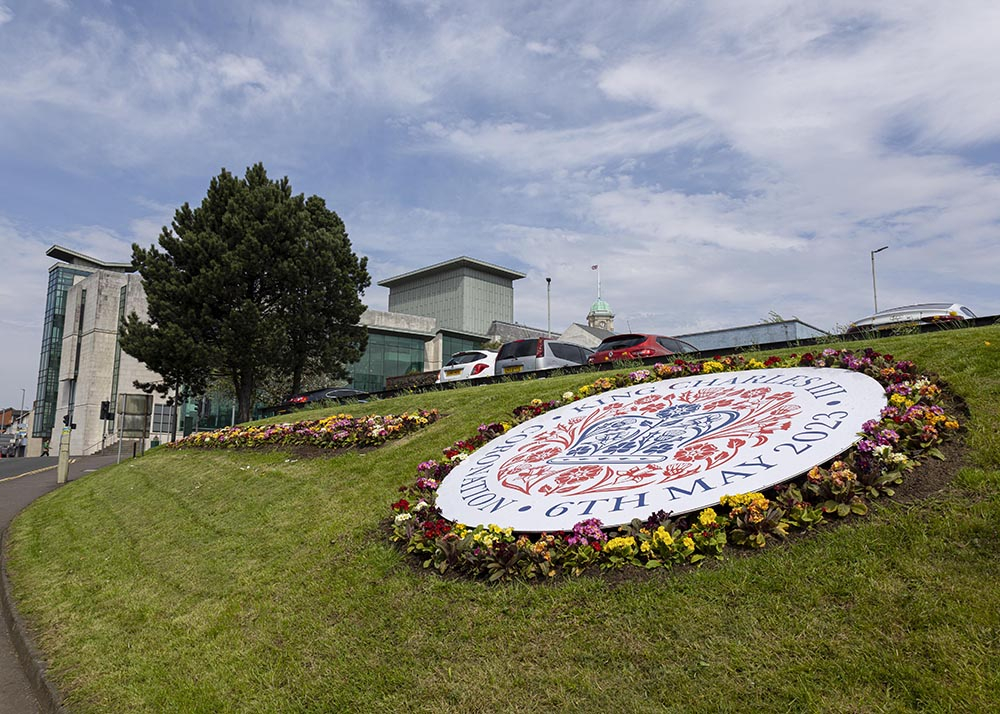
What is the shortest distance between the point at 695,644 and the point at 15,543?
37.3 feet

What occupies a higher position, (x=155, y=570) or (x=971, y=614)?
(x=971, y=614)

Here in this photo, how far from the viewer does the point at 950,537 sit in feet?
13.0

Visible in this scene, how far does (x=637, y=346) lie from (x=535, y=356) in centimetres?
269

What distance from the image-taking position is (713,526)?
459 cm

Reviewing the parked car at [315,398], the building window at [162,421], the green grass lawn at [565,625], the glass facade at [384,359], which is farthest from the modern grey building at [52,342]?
the green grass lawn at [565,625]

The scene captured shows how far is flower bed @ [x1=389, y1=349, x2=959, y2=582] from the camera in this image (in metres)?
4.49

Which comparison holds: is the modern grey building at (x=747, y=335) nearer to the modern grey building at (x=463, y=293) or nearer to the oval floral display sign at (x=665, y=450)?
the oval floral display sign at (x=665, y=450)

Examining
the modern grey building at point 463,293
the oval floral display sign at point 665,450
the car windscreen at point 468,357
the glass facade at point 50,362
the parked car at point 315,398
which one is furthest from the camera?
the modern grey building at point 463,293

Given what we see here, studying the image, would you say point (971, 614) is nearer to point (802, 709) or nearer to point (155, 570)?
point (802, 709)

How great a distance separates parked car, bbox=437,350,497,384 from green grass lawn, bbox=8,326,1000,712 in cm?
1187

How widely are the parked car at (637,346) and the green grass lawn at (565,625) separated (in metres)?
7.46

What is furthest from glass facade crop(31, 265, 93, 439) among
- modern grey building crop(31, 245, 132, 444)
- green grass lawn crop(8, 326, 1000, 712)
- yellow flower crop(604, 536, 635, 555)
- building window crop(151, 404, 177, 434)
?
yellow flower crop(604, 536, 635, 555)

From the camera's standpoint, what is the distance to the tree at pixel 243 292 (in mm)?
28375

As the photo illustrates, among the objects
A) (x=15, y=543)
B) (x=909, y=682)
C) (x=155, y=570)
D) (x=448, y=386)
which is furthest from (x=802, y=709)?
(x=448, y=386)
